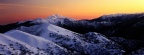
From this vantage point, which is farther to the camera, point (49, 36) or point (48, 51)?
point (49, 36)

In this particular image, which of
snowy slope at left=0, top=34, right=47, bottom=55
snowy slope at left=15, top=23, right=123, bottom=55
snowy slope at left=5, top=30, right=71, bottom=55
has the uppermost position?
snowy slope at left=0, top=34, right=47, bottom=55

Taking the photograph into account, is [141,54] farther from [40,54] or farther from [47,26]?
[47,26]

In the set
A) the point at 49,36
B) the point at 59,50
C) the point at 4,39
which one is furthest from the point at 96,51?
the point at 4,39

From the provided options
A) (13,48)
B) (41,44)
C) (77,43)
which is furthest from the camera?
(77,43)

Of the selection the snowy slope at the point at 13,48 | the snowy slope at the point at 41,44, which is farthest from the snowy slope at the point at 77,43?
the snowy slope at the point at 13,48

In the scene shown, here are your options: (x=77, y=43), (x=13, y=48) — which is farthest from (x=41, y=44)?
(x=77, y=43)

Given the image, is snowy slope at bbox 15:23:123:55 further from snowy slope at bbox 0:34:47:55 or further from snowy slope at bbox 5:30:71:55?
snowy slope at bbox 0:34:47:55

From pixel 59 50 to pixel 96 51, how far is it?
666 inches

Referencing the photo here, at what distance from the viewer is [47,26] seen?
495ft

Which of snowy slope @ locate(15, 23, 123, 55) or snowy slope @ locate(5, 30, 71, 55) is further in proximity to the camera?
snowy slope @ locate(15, 23, 123, 55)

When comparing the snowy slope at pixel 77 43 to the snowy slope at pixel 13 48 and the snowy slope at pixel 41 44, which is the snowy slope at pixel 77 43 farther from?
the snowy slope at pixel 13 48

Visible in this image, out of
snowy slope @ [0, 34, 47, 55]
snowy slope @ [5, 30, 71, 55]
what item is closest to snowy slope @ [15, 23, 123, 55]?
snowy slope @ [5, 30, 71, 55]

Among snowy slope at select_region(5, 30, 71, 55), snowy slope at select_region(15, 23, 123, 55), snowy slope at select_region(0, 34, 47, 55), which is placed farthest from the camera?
snowy slope at select_region(15, 23, 123, 55)

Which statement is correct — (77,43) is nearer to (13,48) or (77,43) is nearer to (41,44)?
(41,44)
